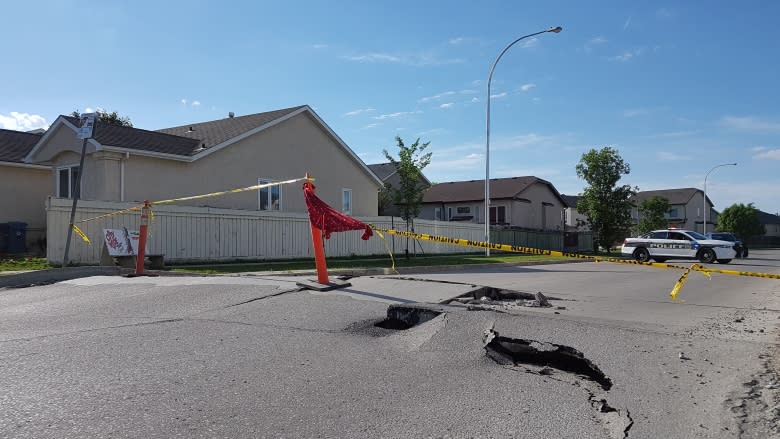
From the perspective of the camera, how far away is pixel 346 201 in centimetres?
2852

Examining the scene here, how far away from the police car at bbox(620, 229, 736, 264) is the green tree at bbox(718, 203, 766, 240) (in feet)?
178

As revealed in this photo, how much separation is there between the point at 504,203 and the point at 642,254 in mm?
19391

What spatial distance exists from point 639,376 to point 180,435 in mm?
4337

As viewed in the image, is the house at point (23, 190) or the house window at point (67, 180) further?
the house at point (23, 190)

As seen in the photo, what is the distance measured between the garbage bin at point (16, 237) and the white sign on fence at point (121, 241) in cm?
638

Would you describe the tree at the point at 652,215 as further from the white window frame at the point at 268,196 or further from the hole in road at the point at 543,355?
the hole in road at the point at 543,355

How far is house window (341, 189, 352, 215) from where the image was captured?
28203 mm

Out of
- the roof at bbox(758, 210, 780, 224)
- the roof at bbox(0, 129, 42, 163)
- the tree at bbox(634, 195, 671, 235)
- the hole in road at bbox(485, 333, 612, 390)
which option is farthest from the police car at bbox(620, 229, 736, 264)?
the roof at bbox(758, 210, 780, 224)

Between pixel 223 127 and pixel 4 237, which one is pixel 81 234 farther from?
pixel 223 127

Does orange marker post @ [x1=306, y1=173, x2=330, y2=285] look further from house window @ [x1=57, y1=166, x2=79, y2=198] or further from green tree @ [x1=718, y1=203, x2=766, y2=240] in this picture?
green tree @ [x1=718, y1=203, x2=766, y2=240]

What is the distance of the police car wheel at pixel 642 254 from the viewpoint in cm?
2836

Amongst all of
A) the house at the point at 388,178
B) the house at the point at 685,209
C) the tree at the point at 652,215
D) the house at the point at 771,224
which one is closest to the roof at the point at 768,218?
the house at the point at 771,224

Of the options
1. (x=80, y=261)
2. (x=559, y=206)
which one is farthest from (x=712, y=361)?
(x=559, y=206)

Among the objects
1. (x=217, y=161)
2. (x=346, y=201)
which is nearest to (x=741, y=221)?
(x=346, y=201)
